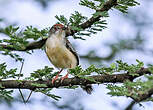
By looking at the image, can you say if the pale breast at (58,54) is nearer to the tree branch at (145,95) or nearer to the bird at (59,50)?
the bird at (59,50)

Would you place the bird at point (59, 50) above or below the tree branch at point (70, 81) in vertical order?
below

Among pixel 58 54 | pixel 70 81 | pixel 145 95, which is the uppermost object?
pixel 145 95

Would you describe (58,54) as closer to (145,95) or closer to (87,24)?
(87,24)

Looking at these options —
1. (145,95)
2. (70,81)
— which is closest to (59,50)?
(70,81)

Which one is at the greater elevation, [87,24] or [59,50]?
[87,24]

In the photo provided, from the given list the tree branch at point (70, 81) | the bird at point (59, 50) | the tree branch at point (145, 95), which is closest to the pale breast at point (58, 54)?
the bird at point (59, 50)

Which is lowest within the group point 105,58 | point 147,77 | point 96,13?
point 105,58

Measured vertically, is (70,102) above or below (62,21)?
below

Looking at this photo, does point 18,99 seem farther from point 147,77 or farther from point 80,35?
point 147,77

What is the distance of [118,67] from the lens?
3.21 meters

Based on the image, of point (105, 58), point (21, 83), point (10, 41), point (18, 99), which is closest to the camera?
point (10, 41)

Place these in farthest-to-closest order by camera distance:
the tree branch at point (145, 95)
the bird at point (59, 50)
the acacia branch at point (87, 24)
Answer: the bird at point (59, 50)
the acacia branch at point (87, 24)
the tree branch at point (145, 95)

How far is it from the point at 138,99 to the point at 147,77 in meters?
0.23

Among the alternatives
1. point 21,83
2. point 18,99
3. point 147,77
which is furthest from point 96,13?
point 18,99
